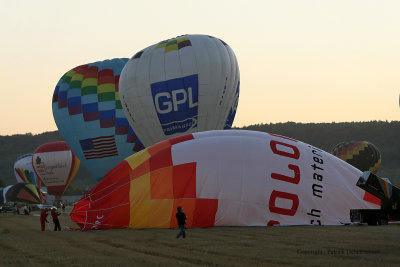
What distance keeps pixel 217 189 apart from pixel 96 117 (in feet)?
90.0

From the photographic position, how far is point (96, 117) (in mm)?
51812

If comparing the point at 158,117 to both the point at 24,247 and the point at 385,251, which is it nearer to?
the point at 24,247

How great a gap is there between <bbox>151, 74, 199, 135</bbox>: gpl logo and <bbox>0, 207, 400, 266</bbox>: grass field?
16699 mm

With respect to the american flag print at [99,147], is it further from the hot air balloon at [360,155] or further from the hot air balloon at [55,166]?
the hot air balloon at [360,155]

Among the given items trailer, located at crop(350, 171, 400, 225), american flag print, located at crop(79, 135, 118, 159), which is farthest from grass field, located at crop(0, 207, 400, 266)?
american flag print, located at crop(79, 135, 118, 159)

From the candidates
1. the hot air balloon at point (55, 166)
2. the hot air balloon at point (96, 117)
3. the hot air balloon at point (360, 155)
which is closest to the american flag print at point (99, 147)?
the hot air balloon at point (96, 117)

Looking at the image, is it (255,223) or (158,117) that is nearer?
(255,223)

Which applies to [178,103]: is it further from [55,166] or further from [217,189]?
[55,166]

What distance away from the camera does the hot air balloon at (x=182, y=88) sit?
133 feet

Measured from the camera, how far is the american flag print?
50.9 m

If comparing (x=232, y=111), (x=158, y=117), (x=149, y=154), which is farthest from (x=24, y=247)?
(x=232, y=111)

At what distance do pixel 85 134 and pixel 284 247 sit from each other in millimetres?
36243

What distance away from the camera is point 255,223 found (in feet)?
84.6

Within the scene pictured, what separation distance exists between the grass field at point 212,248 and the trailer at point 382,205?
355cm
